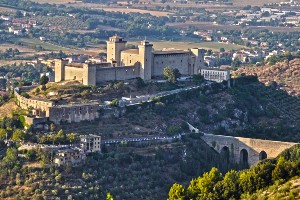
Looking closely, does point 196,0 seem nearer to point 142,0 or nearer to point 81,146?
point 142,0

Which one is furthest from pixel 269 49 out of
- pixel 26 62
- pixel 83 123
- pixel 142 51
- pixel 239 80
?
pixel 83 123

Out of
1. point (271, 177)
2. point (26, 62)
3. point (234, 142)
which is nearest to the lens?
point (271, 177)

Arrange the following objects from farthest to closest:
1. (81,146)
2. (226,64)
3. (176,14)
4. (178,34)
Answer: (176,14), (178,34), (226,64), (81,146)

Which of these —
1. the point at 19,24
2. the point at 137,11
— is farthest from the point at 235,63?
the point at 137,11

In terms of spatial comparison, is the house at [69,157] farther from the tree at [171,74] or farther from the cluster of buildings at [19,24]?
the cluster of buildings at [19,24]

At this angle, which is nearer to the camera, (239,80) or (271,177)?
(271,177)

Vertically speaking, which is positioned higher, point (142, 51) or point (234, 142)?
point (142, 51)

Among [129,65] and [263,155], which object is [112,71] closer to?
[129,65]
